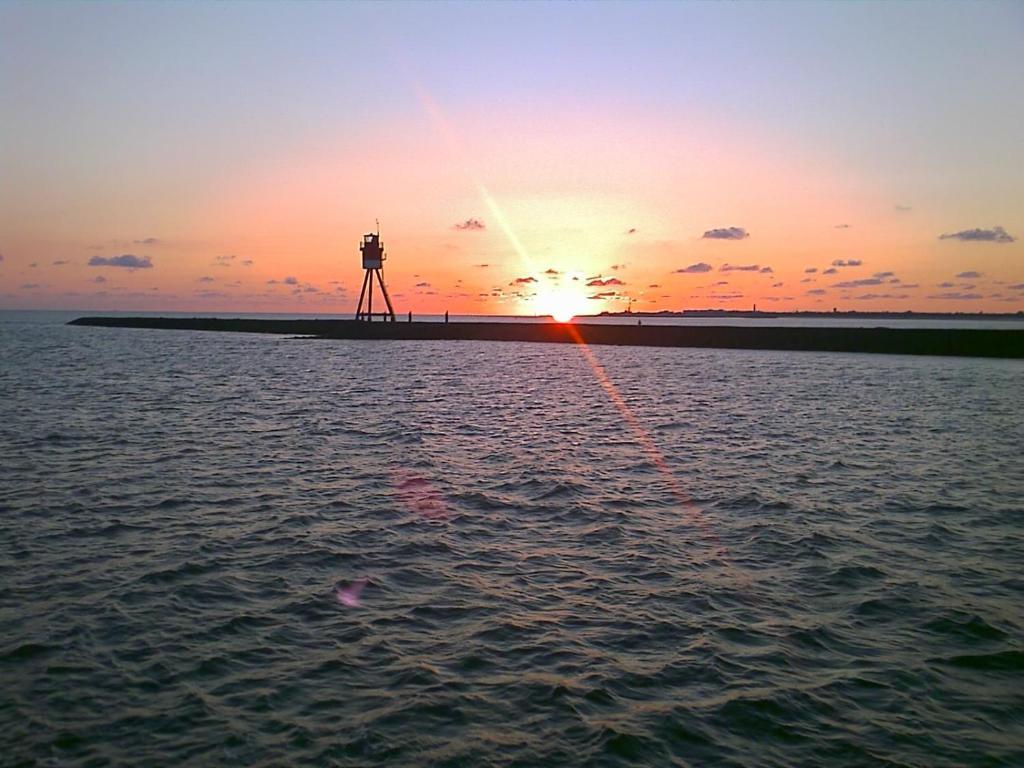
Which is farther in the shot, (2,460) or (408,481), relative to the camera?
(2,460)

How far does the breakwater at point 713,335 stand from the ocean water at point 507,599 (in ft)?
181

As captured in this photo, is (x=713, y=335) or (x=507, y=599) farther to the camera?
(x=713, y=335)

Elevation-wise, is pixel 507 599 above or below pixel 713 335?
below

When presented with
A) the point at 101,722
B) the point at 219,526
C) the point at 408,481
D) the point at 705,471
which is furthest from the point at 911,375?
the point at 101,722

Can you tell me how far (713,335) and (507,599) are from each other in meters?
84.0

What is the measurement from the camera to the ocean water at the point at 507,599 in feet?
24.2

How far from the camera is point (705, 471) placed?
19.8 m

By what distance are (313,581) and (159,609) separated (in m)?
2.14

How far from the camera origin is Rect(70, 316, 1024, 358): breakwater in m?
71.9

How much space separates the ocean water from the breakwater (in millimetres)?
55100

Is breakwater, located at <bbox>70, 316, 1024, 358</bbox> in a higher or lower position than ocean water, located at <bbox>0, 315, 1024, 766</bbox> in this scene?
higher

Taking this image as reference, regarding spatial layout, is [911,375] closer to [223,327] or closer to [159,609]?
[159,609]

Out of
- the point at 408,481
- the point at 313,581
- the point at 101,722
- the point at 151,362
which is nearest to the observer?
the point at 101,722

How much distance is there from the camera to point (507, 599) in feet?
35.2
